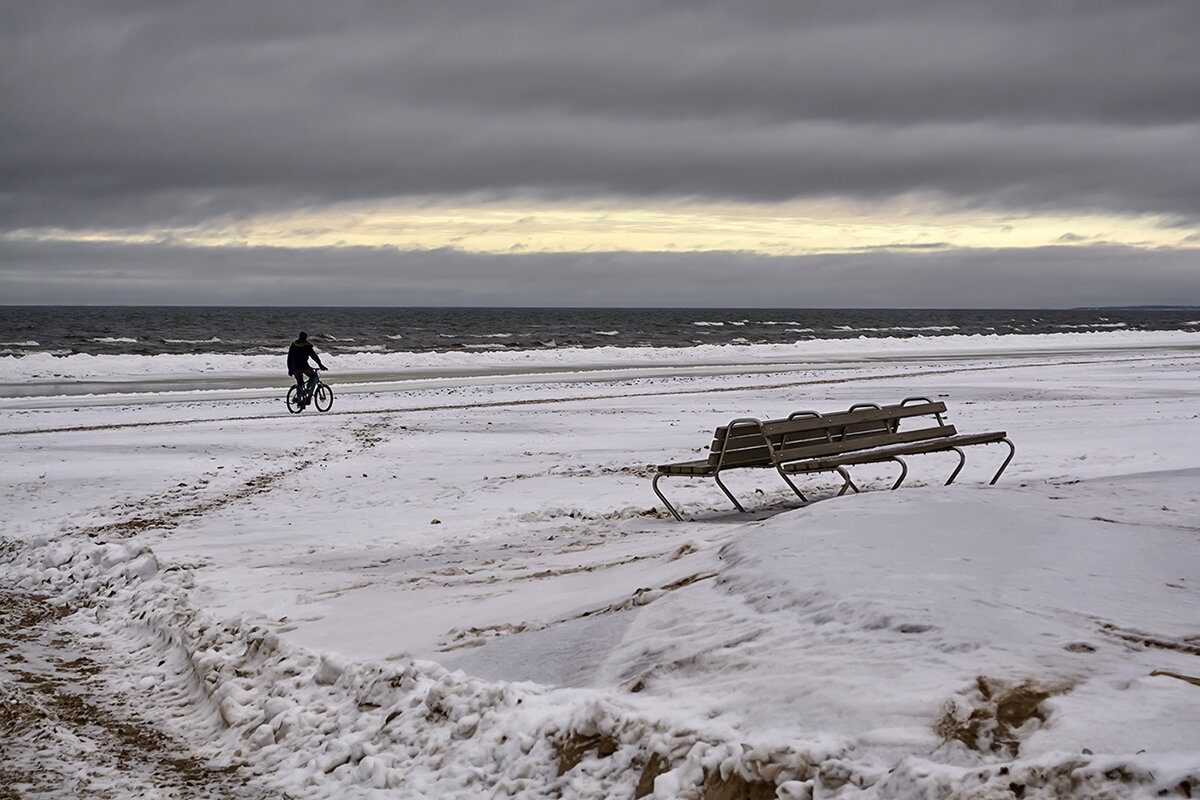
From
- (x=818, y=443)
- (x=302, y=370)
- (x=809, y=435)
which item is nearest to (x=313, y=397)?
(x=302, y=370)

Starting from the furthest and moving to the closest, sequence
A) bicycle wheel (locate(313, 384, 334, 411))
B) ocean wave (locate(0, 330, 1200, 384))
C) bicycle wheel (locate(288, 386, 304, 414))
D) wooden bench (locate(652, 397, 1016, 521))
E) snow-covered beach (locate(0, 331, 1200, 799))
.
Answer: ocean wave (locate(0, 330, 1200, 384))
bicycle wheel (locate(313, 384, 334, 411))
bicycle wheel (locate(288, 386, 304, 414))
wooden bench (locate(652, 397, 1016, 521))
snow-covered beach (locate(0, 331, 1200, 799))

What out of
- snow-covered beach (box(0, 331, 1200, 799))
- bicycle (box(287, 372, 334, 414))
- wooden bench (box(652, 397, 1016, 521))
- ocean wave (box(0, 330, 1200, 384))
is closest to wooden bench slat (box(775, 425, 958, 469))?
wooden bench (box(652, 397, 1016, 521))

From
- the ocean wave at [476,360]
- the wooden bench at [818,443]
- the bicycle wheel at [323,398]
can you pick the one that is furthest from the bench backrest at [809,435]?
the ocean wave at [476,360]

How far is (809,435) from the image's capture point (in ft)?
29.1

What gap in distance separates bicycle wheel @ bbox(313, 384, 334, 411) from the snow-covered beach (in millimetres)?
9672

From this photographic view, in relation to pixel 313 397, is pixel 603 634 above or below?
above

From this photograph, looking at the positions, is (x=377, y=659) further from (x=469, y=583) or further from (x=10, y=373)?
(x=10, y=373)

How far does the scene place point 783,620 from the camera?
419 centimetres

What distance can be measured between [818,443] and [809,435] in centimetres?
14

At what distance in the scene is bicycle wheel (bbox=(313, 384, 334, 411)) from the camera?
20781mm

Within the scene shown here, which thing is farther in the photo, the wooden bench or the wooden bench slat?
the wooden bench slat

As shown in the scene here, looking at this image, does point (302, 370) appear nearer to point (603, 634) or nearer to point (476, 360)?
point (603, 634)

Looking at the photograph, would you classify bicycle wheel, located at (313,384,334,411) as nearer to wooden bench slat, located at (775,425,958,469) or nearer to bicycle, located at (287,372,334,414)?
bicycle, located at (287,372,334,414)

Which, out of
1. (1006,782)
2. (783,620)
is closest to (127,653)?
(783,620)
